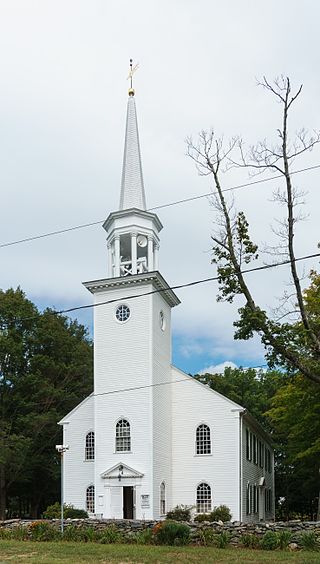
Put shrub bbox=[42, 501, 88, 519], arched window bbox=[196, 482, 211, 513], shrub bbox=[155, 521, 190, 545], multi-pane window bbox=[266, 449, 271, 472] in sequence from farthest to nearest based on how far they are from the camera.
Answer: multi-pane window bbox=[266, 449, 271, 472] → arched window bbox=[196, 482, 211, 513] → shrub bbox=[42, 501, 88, 519] → shrub bbox=[155, 521, 190, 545]

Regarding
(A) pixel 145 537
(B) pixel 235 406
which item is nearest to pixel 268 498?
Result: (B) pixel 235 406

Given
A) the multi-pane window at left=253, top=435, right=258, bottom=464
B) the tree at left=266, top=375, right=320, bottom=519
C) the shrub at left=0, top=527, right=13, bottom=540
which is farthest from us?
the multi-pane window at left=253, top=435, right=258, bottom=464

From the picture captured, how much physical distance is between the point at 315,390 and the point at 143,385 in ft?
27.1

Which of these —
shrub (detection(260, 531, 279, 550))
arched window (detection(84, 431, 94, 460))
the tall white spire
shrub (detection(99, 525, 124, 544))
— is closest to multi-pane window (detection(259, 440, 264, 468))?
arched window (detection(84, 431, 94, 460))

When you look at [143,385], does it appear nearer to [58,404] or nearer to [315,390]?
[315,390]

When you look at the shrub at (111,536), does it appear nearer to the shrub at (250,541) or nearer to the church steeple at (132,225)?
the shrub at (250,541)

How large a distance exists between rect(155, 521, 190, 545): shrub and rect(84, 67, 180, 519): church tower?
441 inches

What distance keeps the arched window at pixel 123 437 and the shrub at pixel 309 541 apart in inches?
561

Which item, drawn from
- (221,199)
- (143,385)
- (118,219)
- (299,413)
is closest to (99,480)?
(143,385)

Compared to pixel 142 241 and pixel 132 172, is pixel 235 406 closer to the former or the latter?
pixel 142 241

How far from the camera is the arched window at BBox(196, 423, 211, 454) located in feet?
116

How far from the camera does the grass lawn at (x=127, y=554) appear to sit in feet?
58.4

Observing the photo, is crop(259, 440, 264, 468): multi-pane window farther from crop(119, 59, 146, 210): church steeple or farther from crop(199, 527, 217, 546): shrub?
Result: crop(199, 527, 217, 546): shrub

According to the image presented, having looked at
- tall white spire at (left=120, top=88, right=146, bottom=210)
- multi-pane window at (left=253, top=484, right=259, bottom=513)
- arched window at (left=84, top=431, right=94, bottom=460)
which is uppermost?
tall white spire at (left=120, top=88, right=146, bottom=210)
